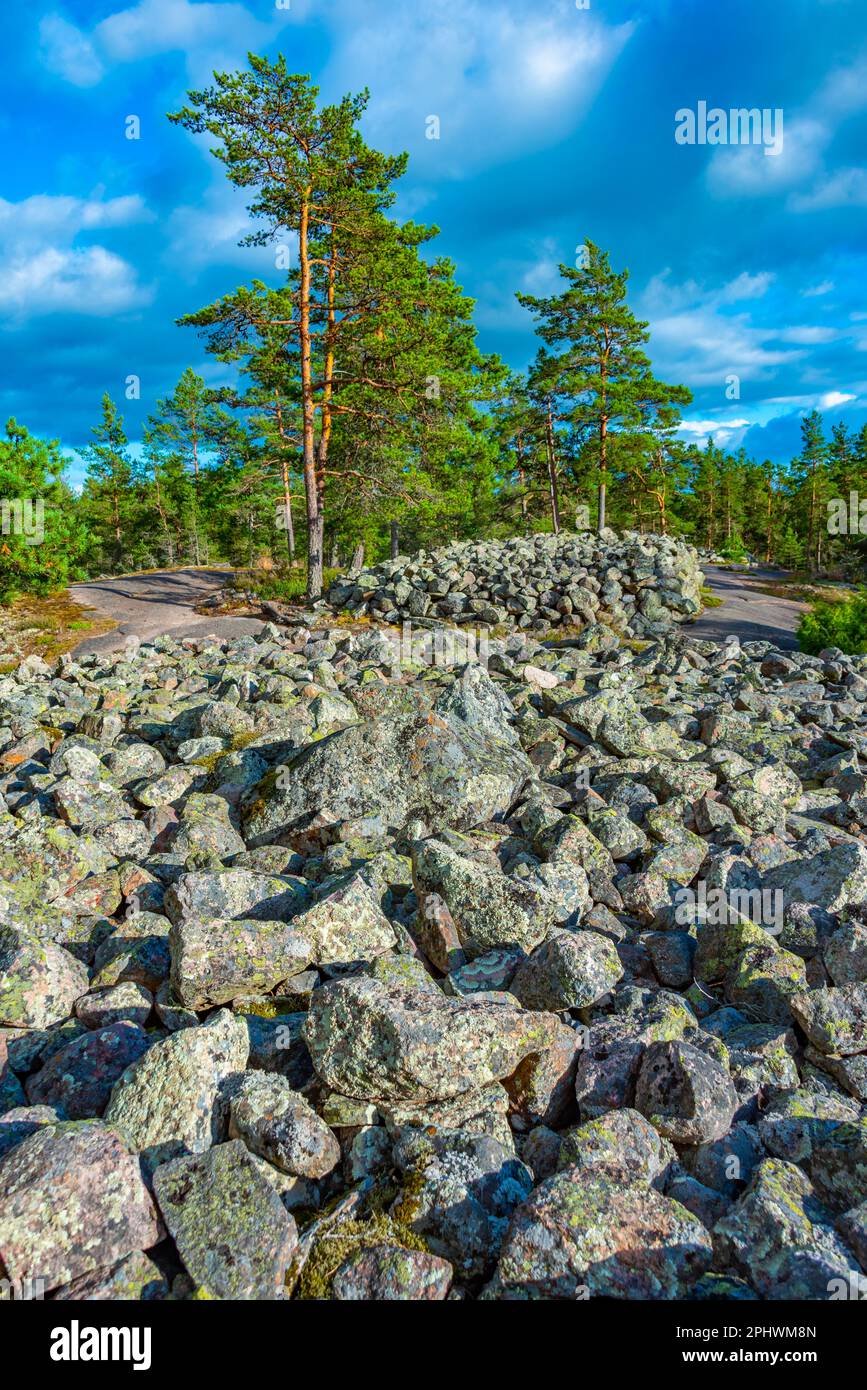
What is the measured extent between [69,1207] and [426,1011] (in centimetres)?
145

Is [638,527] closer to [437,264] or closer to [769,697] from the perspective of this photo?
[437,264]

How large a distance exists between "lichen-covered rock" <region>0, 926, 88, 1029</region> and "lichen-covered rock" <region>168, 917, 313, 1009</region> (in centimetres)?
56

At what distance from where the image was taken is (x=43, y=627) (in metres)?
22.2

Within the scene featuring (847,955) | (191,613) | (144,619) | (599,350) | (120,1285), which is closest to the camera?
(120,1285)

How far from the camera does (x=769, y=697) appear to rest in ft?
35.8

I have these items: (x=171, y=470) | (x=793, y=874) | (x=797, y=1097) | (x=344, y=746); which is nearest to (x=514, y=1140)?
(x=797, y=1097)

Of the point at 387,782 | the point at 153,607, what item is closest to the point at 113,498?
the point at 153,607

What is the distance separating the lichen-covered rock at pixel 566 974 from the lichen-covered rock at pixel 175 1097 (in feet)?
5.15

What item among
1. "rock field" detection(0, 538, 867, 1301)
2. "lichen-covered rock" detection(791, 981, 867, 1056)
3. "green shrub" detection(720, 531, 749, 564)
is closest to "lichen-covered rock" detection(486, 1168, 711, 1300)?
"rock field" detection(0, 538, 867, 1301)

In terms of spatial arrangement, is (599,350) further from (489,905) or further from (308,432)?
(489,905)

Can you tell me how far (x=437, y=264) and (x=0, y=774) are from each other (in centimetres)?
3249

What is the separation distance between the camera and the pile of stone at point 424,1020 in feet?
8.11

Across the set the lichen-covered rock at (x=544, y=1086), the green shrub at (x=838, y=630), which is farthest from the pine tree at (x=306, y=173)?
the lichen-covered rock at (x=544, y=1086)

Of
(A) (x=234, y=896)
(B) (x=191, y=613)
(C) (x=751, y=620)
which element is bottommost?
(A) (x=234, y=896)
